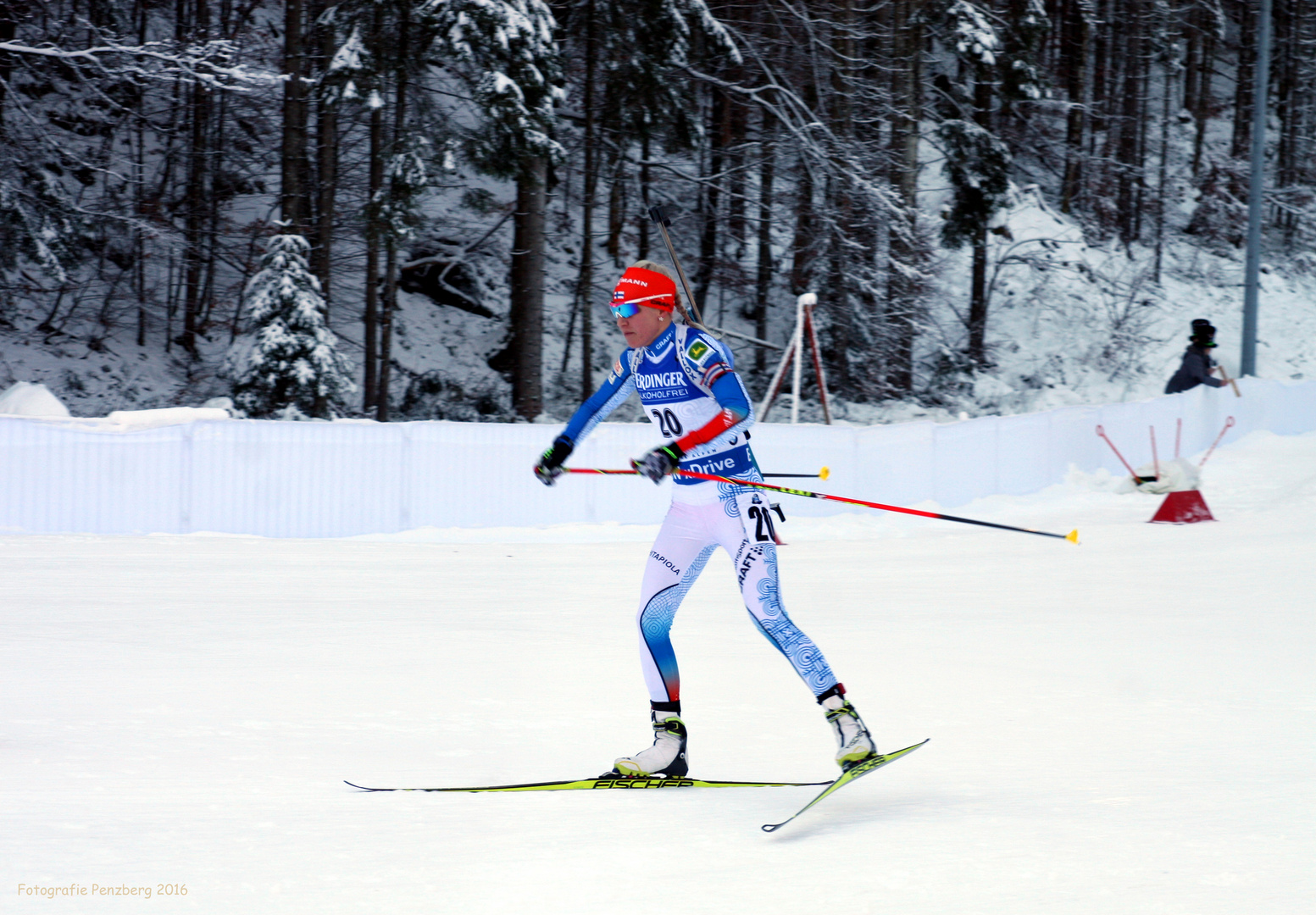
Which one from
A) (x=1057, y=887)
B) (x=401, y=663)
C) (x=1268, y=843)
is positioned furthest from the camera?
(x=401, y=663)

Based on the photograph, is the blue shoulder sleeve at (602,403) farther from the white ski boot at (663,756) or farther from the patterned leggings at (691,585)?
the white ski boot at (663,756)

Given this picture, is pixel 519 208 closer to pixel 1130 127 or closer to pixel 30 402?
pixel 30 402

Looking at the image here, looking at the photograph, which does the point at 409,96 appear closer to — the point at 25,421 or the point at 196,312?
the point at 196,312

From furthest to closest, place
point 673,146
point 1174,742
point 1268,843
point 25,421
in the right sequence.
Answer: point 673,146 < point 25,421 < point 1174,742 < point 1268,843

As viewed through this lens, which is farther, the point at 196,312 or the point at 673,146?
the point at 196,312

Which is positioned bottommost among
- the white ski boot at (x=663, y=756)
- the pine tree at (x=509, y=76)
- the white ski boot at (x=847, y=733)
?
the white ski boot at (x=663, y=756)

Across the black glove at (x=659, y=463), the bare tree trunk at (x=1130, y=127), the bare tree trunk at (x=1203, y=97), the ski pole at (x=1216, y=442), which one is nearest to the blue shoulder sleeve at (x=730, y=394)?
the black glove at (x=659, y=463)

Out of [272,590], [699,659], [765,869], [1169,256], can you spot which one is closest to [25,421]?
[272,590]

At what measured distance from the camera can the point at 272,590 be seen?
906 cm

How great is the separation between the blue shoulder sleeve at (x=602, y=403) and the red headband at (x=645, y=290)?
33cm

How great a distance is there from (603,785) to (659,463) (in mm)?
1190

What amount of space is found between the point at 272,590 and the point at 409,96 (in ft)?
38.1

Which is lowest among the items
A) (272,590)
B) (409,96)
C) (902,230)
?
(272,590)

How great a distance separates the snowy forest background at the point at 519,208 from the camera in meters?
17.5
